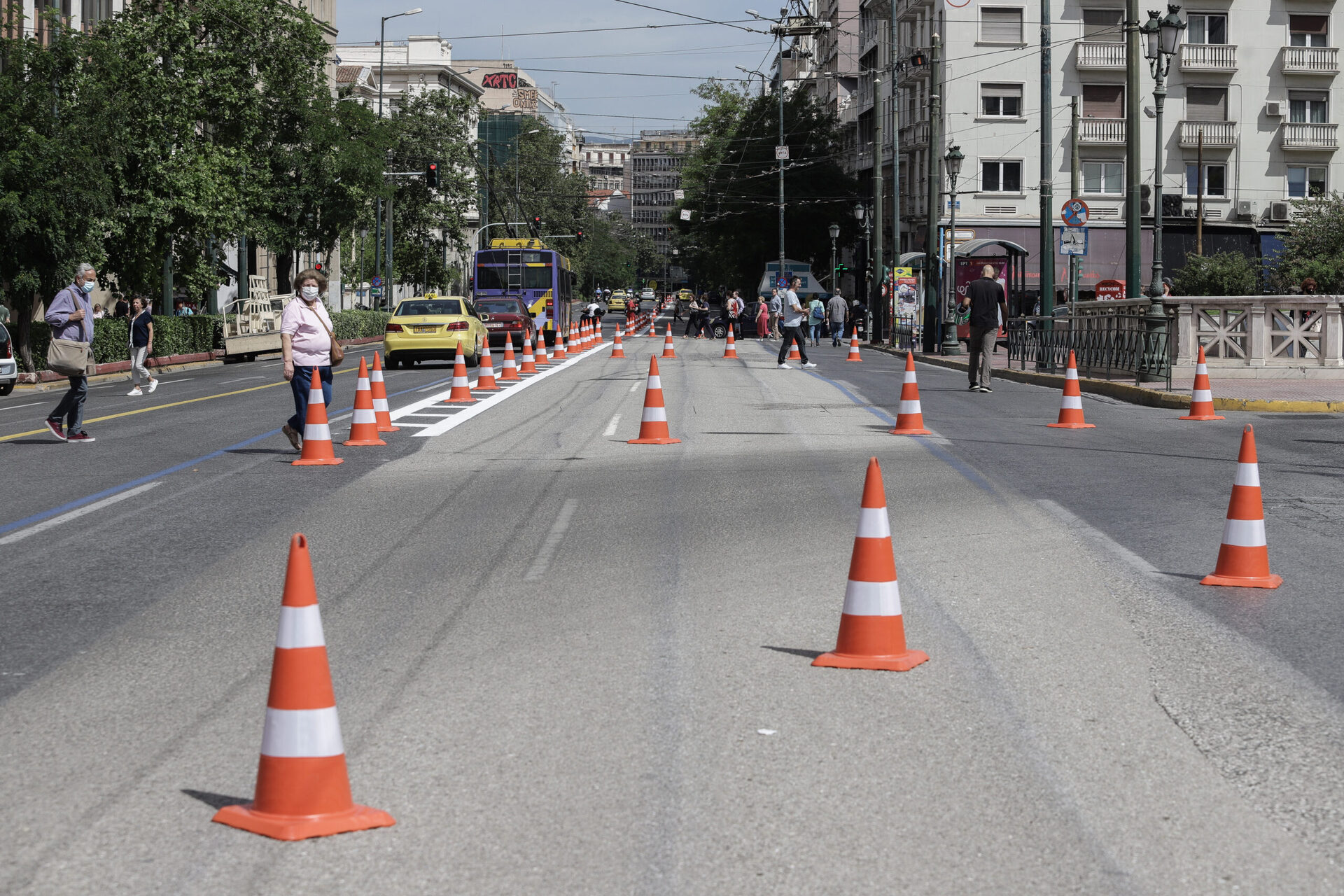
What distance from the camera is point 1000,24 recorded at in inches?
2440

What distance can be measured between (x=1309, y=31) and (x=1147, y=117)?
675 cm

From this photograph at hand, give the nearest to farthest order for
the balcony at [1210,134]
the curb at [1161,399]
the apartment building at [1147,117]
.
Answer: the curb at [1161,399]
the balcony at [1210,134]
the apartment building at [1147,117]

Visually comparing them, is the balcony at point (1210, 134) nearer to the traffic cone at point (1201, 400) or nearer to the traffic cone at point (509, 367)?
the traffic cone at point (509, 367)

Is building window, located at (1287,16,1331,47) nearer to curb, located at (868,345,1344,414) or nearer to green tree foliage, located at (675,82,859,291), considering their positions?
green tree foliage, located at (675,82,859,291)

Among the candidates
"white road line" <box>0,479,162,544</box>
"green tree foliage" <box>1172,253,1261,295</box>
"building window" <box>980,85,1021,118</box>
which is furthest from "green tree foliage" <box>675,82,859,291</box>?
"white road line" <box>0,479,162,544</box>

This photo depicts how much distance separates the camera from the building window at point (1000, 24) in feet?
203

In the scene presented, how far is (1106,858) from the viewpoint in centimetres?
420

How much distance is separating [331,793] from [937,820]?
169cm

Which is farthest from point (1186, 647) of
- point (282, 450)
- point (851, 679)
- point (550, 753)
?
point (282, 450)

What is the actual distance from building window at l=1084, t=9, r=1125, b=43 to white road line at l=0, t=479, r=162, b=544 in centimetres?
5468

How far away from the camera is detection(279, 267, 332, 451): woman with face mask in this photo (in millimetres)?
14719

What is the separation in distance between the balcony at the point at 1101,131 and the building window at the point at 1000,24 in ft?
13.9

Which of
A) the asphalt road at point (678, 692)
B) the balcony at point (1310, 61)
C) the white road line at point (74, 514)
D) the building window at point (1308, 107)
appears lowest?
the asphalt road at point (678, 692)

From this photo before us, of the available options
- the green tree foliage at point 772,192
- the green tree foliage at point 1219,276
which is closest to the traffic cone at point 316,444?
the green tree foliage at point 1219,276
